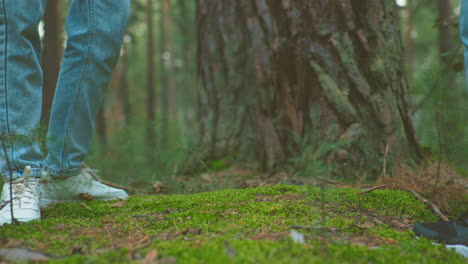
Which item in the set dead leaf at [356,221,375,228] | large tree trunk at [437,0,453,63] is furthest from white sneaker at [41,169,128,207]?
large tree trunk at [437,0,453,63]

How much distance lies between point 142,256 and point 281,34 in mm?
2126

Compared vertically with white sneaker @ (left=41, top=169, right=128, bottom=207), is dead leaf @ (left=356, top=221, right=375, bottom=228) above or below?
below

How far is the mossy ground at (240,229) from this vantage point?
112 cm

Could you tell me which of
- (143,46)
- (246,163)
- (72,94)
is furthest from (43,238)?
(143,46)

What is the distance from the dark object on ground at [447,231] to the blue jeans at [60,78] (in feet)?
5.74

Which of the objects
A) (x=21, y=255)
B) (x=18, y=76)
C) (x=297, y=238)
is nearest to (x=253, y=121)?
(x=18, y=76)

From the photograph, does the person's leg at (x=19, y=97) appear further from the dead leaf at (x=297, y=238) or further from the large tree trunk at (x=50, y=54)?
the dead leaf at (x=297, y=238)

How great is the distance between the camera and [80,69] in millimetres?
1932

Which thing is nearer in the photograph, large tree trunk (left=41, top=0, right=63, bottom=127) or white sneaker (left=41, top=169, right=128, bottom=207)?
white sneaker (left=41, top=169, right=128, bottom=207)

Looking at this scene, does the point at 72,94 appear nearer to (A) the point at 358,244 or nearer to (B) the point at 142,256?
(B) the point at 142,256

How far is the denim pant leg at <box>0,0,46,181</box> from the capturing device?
5.50ft

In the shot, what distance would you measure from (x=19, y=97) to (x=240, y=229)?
1.26 metres

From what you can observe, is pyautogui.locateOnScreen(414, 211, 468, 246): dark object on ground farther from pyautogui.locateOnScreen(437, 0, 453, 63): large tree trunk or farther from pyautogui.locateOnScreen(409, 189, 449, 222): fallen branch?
pyautogui.locateOnScreen(437, 0, 453, 63): large tree trunk

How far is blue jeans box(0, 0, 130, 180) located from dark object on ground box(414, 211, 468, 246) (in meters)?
1.75
